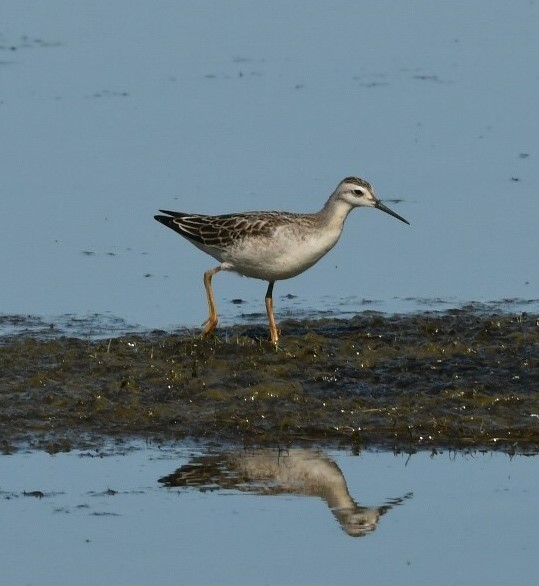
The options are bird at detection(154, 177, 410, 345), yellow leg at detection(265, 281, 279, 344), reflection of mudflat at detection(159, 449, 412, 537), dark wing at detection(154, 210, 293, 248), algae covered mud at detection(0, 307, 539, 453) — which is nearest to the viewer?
reflection of mudflat at detection(159, 449, 412, 537)

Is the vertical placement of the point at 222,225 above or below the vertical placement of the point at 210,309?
above

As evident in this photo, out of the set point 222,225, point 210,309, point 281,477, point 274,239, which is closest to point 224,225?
point 222,225

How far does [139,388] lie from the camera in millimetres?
13352

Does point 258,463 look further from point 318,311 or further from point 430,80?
point 430,80

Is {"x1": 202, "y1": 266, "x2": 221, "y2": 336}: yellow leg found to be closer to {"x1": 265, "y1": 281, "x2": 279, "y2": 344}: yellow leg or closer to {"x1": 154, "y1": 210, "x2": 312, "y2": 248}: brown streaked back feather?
{"x1": 154, "y1": 210, "x2": 312, "y2": 248}: brown streaked back feather

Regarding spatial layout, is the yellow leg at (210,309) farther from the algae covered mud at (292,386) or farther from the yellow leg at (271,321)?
the yellow leg at (271,321)

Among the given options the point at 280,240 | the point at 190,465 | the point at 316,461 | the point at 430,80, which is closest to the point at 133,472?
the point at 190,465

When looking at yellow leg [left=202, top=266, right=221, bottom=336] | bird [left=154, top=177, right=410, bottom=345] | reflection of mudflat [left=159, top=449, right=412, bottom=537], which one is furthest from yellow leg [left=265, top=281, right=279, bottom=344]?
reflection of mudflat [left=159, top=449, right=412, bottom=537]

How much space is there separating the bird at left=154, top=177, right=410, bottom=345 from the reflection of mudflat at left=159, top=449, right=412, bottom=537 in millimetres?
2557

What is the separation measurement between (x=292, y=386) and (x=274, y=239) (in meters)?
1.79

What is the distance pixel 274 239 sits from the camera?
14.7 metres

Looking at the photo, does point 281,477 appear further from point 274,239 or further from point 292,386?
point 274,239

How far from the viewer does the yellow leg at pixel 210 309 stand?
48.8 feet

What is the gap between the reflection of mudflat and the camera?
11.1m
